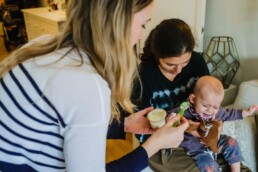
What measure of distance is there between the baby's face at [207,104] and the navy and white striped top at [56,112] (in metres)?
0.86

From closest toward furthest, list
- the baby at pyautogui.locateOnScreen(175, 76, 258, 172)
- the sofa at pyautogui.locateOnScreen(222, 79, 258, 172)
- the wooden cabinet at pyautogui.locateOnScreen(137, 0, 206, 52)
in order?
the baby at pyautogui.locateOnScreen(175, 76, 258, 172)
the sofa at pyautogui.locateOnScreen(222, 79, 258, 172)
the wooden cabinet at pyautogui.locateOnScreen(137, 0, 206, 52)

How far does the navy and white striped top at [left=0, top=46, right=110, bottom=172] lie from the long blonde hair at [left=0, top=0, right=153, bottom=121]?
4 cm

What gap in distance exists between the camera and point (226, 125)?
1.64 m

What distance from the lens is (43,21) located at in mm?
3270

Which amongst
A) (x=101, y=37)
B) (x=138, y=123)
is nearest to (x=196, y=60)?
(x=138, y=123)

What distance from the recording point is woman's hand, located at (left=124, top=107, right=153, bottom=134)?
1308 mm

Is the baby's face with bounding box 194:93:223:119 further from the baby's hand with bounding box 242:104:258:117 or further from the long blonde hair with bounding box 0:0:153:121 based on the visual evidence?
the long blonde hair with bounding box 0:0:153:121

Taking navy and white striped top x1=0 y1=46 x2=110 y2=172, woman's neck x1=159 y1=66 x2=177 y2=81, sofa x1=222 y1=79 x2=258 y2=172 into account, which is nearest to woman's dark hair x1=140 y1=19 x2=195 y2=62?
woman's neck x1=159 y1=66 x2=177 y2=81

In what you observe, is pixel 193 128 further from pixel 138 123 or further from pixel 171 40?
pixel 171 40

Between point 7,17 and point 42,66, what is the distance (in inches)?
175

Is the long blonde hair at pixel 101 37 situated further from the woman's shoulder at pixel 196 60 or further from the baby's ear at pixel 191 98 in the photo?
the woman's shoulder at pixel 196 60

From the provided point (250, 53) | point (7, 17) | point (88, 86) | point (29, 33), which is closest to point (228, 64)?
point (250, 53)

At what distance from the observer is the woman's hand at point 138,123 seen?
1.31 metres

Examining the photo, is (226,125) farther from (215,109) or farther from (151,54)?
(151,54)
